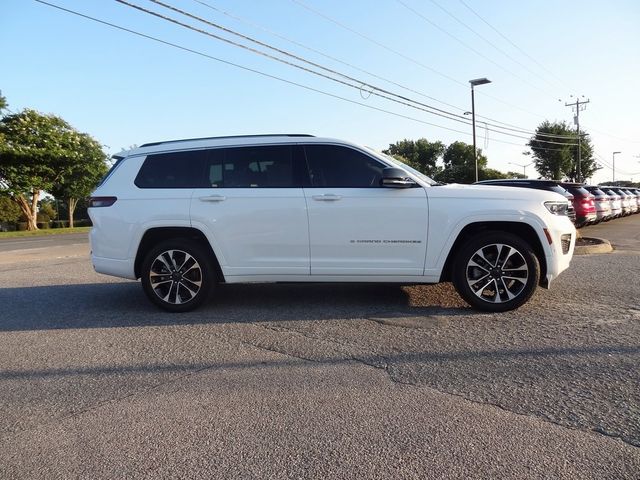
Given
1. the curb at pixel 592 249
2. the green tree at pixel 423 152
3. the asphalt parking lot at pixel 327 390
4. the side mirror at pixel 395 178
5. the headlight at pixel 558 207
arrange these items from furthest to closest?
the green tree at pixel 423 152
the curb at pixel 592 249
the headlight at pixel 558 207
the side mirror at pixel 395 178
the asphalt parking lot at pixel 327 390

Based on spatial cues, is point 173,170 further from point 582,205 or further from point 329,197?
point 582,205

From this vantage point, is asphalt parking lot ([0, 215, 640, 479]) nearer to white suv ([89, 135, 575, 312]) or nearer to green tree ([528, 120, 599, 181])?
white suv ([89, 135, 575, 312])

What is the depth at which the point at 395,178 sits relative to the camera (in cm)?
512

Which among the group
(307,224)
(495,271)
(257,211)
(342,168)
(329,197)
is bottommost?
(495,271)

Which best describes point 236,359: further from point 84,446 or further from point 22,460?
point 22,460

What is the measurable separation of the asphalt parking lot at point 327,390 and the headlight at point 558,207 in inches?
41.9

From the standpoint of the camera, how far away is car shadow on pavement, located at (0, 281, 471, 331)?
535 cm

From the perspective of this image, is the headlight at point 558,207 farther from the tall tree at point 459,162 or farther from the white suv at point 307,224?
the tall tree at point 459,162

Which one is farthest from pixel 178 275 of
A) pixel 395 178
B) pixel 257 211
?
pixel 395 178

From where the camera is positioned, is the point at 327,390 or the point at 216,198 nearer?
the point at 327,390

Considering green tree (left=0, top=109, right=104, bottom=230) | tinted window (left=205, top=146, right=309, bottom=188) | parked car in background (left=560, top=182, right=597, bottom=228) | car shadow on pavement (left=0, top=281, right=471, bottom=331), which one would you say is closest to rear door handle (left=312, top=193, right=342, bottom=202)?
tinted window (left=205, top=146, right=309, bottom=188)

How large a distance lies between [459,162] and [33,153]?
63131 millimetres

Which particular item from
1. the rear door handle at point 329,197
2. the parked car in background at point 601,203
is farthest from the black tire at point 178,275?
the parked car in background at point 601,203

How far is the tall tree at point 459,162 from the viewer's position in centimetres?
6911
